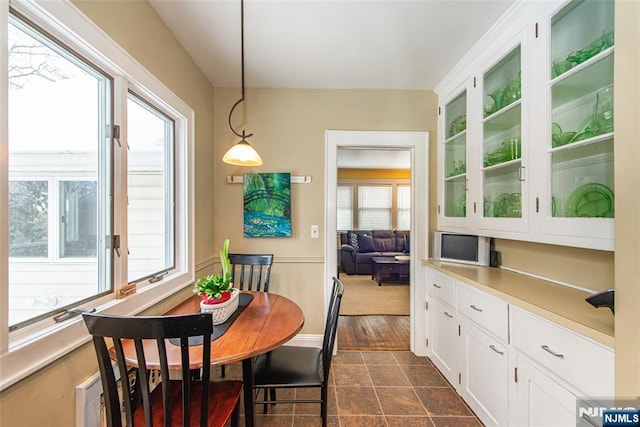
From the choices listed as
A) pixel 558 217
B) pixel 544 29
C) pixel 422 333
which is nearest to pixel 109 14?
pixel 544 29

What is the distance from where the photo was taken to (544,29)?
4.90ft

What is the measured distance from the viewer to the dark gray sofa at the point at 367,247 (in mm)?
6117

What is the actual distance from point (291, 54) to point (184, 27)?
741mm

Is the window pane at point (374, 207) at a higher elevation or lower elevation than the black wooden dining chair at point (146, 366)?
higher

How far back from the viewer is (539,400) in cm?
128

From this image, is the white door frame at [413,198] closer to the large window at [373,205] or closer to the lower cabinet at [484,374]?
the lower cabinet at [484,374]

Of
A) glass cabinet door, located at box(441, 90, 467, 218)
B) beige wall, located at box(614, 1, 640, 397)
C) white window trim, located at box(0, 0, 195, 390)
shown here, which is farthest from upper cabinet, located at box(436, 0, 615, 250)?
white window trim, located at box(0, 0, 195, 390)

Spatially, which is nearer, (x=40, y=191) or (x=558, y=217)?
(x=40, y=191)

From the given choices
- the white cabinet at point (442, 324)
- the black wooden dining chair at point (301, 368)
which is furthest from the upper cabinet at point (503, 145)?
the black wooden dining chair at point (301, 368)

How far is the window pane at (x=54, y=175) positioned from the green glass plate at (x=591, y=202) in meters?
2.34

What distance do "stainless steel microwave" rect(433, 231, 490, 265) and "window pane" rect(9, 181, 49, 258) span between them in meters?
2.59

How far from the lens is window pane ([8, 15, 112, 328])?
96cm

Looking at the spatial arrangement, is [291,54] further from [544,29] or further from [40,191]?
[40,191]

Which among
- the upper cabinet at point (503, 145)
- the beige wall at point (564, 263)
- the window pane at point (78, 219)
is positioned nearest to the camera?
the window pane at point (78, 219)
